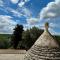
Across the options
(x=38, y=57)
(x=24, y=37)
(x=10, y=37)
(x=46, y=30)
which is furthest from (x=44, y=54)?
(x=10, y=37)

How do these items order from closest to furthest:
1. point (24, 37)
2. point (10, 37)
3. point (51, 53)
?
point (51, 53), point (24, 37), point (10, 37)

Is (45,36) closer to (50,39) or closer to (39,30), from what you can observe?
(50,39)

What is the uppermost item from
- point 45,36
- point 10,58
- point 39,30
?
point 39,30

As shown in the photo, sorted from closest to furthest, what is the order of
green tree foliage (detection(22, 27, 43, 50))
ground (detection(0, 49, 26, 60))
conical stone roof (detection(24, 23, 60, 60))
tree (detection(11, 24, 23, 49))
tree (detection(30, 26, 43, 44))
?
conical stone roof (detection(24, 23, 60, 60))
ground (detection(0, 49, 26, 60))
green tree foliage (detection(22, 27, 43, 50))
tree (detection(30, 26, 43, 44))
tree (detection(11, 24, 23, 49))

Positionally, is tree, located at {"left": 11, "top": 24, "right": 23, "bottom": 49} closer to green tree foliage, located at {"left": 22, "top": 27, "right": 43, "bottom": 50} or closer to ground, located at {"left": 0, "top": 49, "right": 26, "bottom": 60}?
green tree foliage, located at {"left": 22, "top": 27, "right": 43, "bottom": 50}

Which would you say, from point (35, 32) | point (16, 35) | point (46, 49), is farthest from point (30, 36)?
point (46, 49)

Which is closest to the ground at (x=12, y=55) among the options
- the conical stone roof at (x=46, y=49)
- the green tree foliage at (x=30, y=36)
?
the conical stone roof at (x=46, y=49)

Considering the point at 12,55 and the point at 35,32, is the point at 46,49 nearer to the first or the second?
the point at 12,55

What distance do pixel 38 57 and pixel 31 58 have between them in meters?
→ 0.60

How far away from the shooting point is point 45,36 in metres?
14.2

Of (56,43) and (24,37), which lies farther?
(24,37)

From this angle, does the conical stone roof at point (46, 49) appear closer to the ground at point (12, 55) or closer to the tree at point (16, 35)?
the ground at point (12, 55)

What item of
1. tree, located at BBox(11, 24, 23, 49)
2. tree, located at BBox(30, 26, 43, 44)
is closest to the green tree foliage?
tree, located at BBox(30, 26, 43, 44)

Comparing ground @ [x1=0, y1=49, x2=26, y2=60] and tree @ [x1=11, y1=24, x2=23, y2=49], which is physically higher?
tree @ [x1=11, y1=24, x2=23, y2=49]
